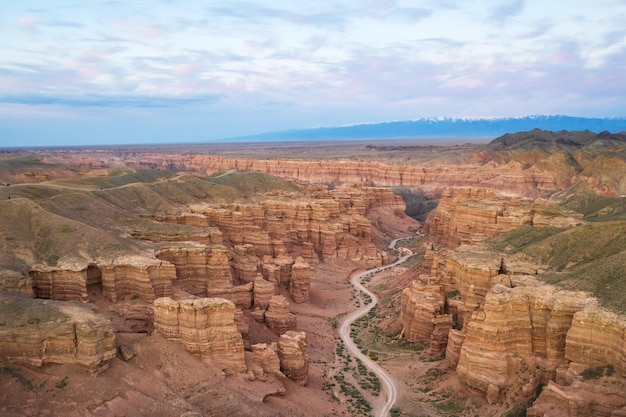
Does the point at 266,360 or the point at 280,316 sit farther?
the point at 280,316

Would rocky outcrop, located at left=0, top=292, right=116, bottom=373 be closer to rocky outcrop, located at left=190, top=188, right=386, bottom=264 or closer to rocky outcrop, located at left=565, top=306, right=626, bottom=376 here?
rocky outcrop, located at left=565, top=306, right=626, bottom=376

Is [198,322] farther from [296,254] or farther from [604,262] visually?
[296,254]

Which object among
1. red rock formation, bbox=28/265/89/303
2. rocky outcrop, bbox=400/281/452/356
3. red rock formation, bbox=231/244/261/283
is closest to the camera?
red rock formation, bbox=28/265/89/303

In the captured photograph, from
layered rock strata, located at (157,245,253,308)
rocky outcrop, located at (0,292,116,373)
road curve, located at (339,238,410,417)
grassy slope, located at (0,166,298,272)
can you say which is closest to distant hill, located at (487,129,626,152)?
road curve, located at (339,238,410,417)

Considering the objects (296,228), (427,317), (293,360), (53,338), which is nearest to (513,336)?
(427,317)

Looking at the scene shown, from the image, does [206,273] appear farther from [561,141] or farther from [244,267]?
[561,141]

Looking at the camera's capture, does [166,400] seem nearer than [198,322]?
Yes

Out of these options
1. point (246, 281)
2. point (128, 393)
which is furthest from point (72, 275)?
point (246, 281)
